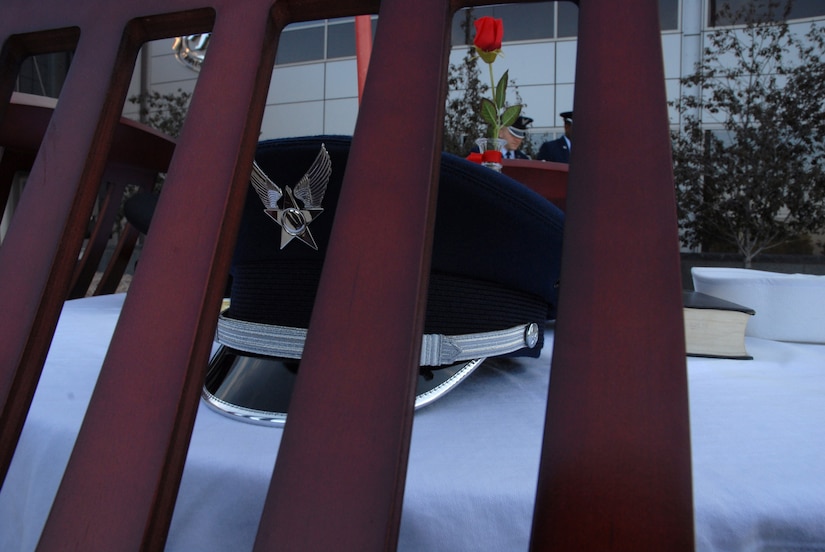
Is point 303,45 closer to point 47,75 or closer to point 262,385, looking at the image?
point 47,75

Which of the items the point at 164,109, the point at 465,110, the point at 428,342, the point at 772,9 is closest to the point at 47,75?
→ the point at 164,109

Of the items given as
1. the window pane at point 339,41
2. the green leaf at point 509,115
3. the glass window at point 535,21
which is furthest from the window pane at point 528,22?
the green leaf at point 509,115

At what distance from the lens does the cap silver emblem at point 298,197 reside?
446 millimetres

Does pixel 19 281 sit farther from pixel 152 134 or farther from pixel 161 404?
pixel 152 134

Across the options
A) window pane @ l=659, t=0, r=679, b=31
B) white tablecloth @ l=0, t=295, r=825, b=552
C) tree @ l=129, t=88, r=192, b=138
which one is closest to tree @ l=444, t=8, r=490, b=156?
window pane @ l=659, t=0, r=679, b=31

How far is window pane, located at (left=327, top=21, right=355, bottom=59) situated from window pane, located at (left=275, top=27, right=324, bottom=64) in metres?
0.11

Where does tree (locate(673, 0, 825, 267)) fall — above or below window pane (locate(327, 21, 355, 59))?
below

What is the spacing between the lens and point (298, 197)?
47 cm

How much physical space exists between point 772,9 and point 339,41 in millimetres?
4364

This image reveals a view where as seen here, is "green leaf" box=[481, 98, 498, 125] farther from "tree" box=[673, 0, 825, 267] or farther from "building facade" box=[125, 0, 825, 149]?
"building facade" box=[125, 0, 825, 149]

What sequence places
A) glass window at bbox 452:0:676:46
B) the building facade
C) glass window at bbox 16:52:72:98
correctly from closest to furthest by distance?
glass window at bbox 16:52:72:98 → the building facade → glass window at bbox 452:0:676:46

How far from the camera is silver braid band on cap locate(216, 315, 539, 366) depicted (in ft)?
1.54

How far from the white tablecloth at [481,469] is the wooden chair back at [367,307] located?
116 millimetres

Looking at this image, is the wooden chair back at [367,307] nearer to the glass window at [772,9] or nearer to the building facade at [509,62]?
the building facade at [509,62]
